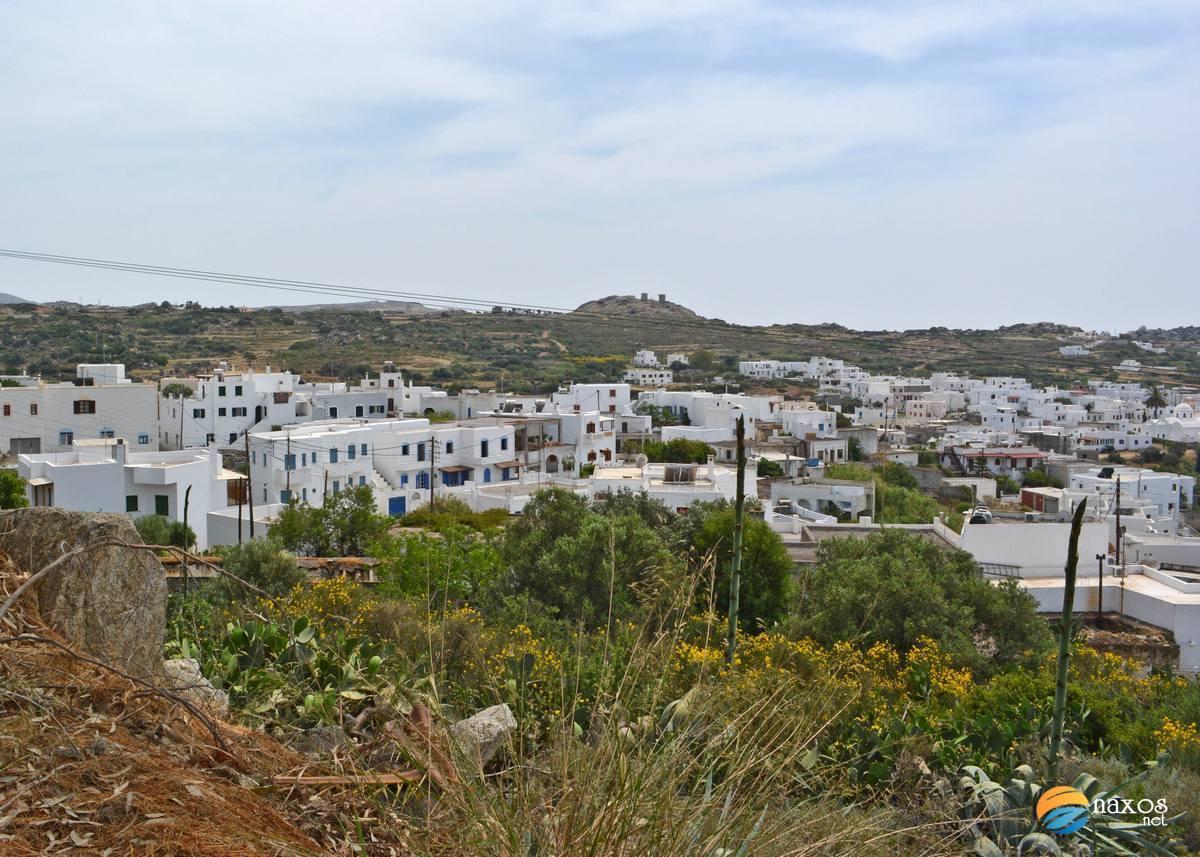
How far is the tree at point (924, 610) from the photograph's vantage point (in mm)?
14133

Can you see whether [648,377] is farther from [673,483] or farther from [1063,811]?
[1063,811]

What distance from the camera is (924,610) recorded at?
14484mm

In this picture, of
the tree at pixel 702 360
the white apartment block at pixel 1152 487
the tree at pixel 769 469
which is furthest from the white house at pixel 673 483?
the tree at pixel 702 360

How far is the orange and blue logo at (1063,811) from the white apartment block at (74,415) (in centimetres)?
3437

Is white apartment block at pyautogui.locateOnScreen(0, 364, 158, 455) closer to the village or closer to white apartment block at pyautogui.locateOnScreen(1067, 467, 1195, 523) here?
the village

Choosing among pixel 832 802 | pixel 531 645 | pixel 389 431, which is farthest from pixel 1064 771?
pixel 389 431

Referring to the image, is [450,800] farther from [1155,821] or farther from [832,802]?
[1155,821]

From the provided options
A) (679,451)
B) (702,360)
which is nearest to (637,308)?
(702,360)

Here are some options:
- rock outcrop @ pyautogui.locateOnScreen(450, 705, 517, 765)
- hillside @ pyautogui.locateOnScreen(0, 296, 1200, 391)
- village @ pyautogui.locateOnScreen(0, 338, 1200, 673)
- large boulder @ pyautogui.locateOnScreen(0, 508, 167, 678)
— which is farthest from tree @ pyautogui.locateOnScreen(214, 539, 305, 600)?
hillside @ pyautogui.locateOnScreen(0, 296, 1200, 391)

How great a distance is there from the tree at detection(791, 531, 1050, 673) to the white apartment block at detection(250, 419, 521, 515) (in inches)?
646

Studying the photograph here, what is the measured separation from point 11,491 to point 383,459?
15207 millimetres

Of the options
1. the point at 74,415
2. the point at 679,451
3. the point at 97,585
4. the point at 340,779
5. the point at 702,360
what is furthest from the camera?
the point at 702,360

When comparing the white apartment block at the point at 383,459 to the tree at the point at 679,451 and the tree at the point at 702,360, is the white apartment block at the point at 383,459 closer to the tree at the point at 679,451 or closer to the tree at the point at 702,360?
the tree at the point at 679,451

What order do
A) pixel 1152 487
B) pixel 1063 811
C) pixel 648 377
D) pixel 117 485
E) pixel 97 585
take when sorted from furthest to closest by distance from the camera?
pixel 648 377 → pixel 1152 487 → pixel 117 485 → pixel 97 585 → pixel 1063 811
